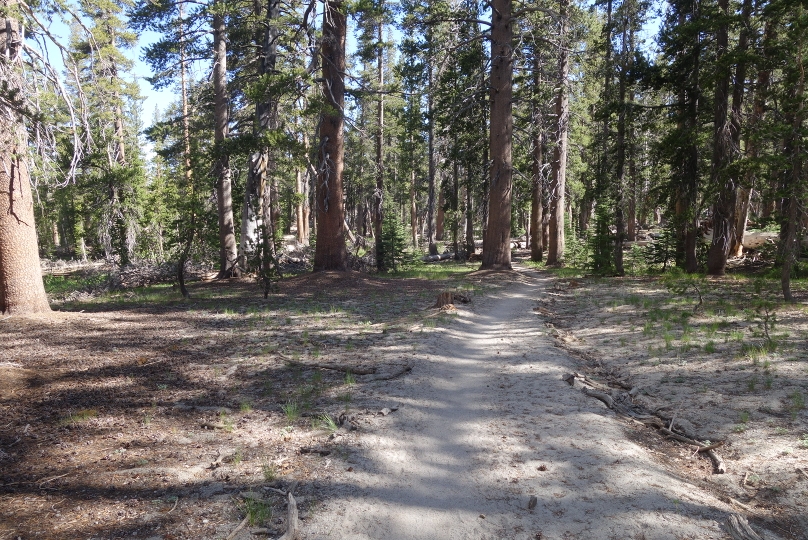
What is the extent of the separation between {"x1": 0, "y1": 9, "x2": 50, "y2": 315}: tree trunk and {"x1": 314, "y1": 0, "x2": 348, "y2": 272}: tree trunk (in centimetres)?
774

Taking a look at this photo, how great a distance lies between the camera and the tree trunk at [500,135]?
16594 mm

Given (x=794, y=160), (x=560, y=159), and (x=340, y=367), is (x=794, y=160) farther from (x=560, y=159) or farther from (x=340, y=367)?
(x=560, y=159)

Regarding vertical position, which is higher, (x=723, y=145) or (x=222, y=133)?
(x=222, y=133)

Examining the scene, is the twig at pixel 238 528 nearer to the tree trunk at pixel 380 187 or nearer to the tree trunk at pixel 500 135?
the tree trunk at pixel 500 135

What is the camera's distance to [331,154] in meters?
15.1

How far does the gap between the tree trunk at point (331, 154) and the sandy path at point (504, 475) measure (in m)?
9.75

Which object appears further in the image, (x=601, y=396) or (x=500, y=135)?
(x=500, y=135)

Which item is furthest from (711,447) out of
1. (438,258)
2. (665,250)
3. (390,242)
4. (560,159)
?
(438,258)

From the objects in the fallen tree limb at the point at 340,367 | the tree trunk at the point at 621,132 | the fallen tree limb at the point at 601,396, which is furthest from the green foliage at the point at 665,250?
the fallen tree limb at the point at 340,367

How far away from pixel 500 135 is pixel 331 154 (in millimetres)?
6369

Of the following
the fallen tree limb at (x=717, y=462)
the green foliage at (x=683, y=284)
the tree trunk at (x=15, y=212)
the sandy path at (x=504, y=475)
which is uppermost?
the tree trunk at (x=15, y=212)

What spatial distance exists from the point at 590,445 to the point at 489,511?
1.44m

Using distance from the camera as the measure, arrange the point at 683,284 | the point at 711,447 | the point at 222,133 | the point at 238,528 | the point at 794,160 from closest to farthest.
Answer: the point at 238,528
the point at 711,447
the point at 794,160
the point at 683,284
the point at 222,133

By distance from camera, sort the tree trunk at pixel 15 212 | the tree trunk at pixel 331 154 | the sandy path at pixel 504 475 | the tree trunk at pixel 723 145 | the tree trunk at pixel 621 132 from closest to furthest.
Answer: the sandy path at pixel 504 475 → the tree trunk at pixel 15 212 → the tree trunk at pixel 723 145 → the tree trunk at pixel 331 154 → the tree trunk at pixel 621 132
